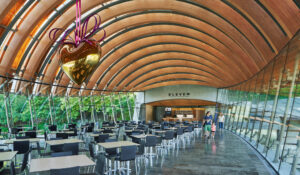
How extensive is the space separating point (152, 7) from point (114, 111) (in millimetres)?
19271

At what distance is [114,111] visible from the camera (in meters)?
31.8

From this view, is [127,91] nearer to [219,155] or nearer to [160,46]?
[160,46]

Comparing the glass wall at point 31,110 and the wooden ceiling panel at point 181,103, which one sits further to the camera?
the wooden ceiling panel at point 181,103

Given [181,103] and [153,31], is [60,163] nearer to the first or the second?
[153,31]

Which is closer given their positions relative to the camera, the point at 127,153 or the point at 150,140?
the point at 127,153

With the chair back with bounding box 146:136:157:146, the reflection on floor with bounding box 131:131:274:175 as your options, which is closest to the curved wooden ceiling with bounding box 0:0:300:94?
the reflection on floor with bounding box 131:131:274:175

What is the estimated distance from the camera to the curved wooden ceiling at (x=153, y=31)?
912 centimetres

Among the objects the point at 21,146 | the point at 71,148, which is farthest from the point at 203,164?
the point at 21,146

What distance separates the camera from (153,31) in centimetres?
2095

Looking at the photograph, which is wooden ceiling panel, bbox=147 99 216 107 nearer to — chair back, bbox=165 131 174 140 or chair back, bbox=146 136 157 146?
chair back, bbox=165 131 174 140

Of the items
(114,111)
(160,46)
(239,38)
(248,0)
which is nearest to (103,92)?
(114,111)

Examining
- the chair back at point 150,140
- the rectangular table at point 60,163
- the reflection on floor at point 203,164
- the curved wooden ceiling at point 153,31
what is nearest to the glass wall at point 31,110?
the curved wooden ceiling at point 153,31

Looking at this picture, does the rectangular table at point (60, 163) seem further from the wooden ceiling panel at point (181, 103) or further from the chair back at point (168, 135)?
the wooden ceiling panel at point (181, 103)

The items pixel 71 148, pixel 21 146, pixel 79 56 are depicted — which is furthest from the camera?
pixel 21 146
